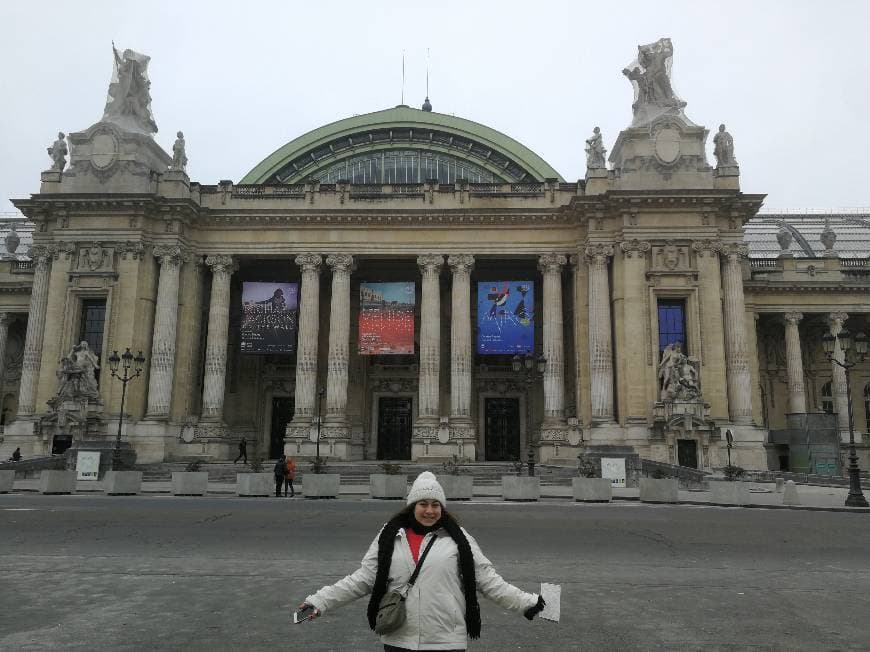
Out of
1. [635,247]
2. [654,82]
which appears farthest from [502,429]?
[654,82]

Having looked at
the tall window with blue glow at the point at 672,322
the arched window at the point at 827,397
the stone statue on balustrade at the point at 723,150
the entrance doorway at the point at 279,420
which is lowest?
the entrance doorway at the point at 279,420

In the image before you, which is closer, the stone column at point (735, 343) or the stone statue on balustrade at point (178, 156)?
the stone column at point (735, 343)

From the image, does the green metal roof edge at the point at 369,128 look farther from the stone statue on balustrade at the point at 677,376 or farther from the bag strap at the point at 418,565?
the bag strap at the point at 418,565

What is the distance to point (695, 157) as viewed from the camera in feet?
128

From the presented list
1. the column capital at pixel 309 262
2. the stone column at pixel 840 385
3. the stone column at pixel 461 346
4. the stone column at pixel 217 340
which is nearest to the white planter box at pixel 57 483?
the stone column at pixel 217 340

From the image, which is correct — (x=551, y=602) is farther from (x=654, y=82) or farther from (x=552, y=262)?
(x=654, y=82)

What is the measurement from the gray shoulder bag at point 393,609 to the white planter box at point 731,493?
20758 millimetres

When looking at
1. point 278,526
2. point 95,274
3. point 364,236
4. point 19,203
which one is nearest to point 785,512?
point 278,526

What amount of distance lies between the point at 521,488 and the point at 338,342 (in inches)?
767

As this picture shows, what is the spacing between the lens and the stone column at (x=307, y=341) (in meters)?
39.5

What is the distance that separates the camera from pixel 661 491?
2275 centimetres

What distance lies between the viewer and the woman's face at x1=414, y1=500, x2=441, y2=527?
161 inches

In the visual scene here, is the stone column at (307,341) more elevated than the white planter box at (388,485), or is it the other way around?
the stone column at (307,341)

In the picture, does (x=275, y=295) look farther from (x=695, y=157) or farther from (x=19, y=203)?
(x=695, y=157)
